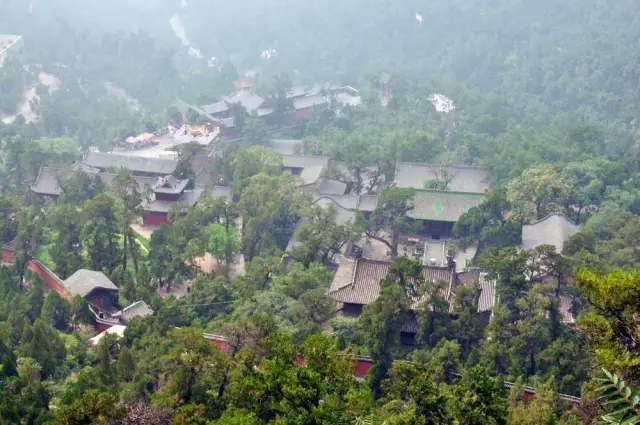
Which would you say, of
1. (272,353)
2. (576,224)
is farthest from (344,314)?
(576,224)

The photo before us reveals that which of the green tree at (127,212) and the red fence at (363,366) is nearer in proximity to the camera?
the red fence at (363,366)

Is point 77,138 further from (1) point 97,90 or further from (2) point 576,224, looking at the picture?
(2) point 576,224

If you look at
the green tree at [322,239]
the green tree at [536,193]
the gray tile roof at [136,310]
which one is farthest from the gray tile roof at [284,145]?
the gray tile roof at [136,310]

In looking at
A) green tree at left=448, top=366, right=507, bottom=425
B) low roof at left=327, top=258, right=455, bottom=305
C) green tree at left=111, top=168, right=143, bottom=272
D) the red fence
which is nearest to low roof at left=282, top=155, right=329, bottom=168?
green tree at left=111, top=168, right=143, bottom=272

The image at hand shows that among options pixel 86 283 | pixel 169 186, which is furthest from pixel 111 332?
pixel 169 186

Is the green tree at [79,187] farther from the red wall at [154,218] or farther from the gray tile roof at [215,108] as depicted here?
→ the gray tile roof at [215,108]

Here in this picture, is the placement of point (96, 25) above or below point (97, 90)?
above
